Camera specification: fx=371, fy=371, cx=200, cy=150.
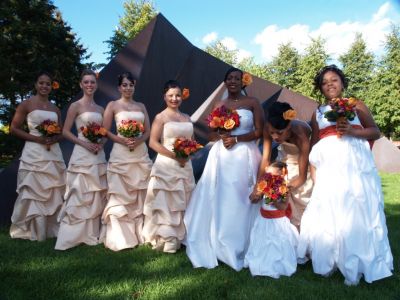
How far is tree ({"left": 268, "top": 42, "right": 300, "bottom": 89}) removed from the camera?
47.5 metres

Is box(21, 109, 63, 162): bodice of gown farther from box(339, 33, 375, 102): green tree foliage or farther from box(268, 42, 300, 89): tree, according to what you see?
box(268, 42, 300, 89): tree

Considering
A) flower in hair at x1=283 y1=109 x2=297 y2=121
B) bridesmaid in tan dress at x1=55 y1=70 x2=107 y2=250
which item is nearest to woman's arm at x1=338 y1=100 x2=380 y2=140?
flower in hair at x1=283 y1=109 x2=297 y2=121

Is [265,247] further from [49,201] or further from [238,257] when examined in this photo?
[49,201]

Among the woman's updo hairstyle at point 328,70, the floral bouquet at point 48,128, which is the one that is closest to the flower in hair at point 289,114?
the woman's updo hairstyle at point 328,70

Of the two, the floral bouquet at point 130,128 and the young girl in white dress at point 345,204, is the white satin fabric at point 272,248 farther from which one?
the floral bouquet at point 130,128

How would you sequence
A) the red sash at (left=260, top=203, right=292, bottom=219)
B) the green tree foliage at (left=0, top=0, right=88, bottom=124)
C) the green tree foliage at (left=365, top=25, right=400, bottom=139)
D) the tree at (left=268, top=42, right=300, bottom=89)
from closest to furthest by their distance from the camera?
the red sash at (left=260, top=203, right=292, bottom=219)
the green tree foliage at (left=0, top=0, right=88, bottom=124)
the green tree foliage at (left=365, top=25, right=400, bottom=139)
the tree at (left=268, top=42, right=300, bottom=89)

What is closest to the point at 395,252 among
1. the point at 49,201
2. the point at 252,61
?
the point at 49,201

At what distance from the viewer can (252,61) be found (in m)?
60.4

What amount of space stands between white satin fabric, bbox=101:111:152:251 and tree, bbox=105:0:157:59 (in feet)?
100

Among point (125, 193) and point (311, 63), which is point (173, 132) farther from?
point (311, 63)

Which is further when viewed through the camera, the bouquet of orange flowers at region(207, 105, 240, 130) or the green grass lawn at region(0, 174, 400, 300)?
the bouquet of orange flowers at region(207, 105, 240, 130)

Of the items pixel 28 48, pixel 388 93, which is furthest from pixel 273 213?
pixel 388 93

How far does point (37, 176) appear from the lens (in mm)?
5918

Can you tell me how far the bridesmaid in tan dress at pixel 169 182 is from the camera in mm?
5230
